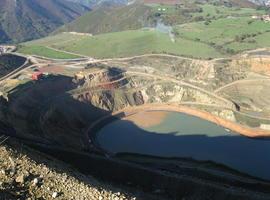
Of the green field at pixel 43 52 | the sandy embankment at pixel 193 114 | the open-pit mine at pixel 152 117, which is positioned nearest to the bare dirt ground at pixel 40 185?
the open-pit mine at pixel 152 117

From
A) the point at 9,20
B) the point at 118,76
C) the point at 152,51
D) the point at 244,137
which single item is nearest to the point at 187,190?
the point at 244,137

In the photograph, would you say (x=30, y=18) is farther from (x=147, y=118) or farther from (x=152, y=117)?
(x=147, y=118)

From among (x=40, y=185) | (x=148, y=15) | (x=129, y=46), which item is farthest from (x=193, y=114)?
(x=148, y=15)

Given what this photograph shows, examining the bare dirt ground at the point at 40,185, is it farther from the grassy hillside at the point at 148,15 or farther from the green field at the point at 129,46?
the grassy hillside at the point at 148,15

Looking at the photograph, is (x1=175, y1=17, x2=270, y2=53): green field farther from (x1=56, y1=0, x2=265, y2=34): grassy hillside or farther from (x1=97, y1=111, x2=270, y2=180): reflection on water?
(x1=97, y1=111, x2=270, y2=180): reflection on water

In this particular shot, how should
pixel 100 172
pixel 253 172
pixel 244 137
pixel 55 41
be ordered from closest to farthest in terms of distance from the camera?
1. pixel 100 172
2. pixel 253 172
3. pixel 244 137
4. pixel 55 41

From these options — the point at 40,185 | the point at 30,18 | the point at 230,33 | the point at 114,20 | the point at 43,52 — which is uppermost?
the point at 40,185

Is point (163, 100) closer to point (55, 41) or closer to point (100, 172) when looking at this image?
point (100, 172)
